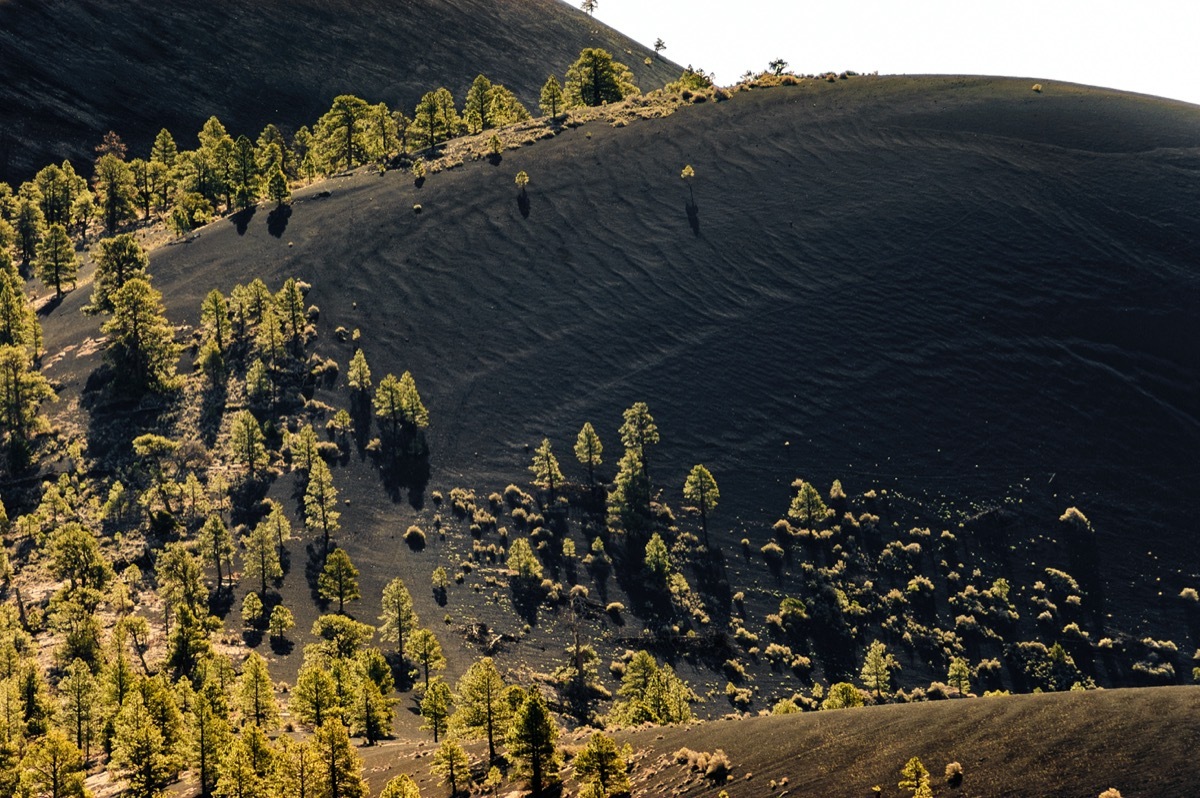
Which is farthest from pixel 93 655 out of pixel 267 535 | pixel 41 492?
pixel 41 492

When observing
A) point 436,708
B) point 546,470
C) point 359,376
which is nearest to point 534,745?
point 436,708

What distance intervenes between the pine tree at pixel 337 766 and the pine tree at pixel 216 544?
42.2 meters

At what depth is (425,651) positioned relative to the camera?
84188 millimetres

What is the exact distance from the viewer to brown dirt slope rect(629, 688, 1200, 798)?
45.4m

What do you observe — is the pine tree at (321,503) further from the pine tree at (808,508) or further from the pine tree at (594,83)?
the pine tree at (594,83)

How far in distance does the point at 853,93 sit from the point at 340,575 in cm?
11589

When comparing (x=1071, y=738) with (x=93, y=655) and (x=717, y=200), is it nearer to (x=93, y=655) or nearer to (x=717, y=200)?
(x=93, y=655)

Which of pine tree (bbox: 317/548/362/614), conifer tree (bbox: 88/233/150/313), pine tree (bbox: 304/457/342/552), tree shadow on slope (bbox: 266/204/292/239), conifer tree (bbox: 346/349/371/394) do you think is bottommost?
pine tree (bbox: 317/548/362/614)

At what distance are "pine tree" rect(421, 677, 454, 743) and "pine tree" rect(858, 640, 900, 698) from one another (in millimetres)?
34430

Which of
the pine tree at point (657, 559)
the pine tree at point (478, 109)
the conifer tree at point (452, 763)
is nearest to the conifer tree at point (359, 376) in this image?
the pine tree at point (657, 559)

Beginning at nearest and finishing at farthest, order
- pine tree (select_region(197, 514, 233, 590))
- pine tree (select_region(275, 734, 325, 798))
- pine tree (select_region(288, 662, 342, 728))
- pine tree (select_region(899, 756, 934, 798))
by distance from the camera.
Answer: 1. pine tree (select_region(899, 756, 934, 798))
2. pine tree (select_region(275, 734, 325, 798))
3. pine tree (select_region(288, 662, 342, 728))
4. pine tree (select_region(197, 514, 233, 590))

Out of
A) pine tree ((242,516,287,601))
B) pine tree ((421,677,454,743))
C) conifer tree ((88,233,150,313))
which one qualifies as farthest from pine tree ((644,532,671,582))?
conifer tree ((88,233,150,313))

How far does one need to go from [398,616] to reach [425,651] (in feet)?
15.4

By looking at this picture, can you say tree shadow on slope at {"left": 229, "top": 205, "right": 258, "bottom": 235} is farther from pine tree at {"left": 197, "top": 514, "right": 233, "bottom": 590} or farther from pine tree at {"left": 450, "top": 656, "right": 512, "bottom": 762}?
pine tree at {"left": 450, "top": 656, "right": 512, "bottom": 762}
